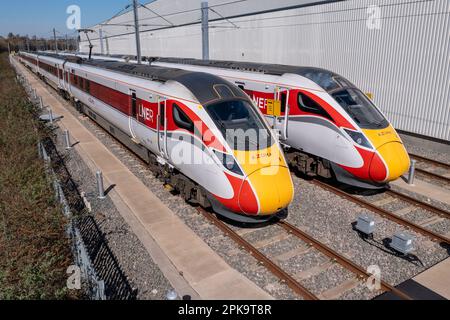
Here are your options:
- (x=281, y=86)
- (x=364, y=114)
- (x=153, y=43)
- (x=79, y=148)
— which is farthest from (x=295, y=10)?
(x=153, y=43)

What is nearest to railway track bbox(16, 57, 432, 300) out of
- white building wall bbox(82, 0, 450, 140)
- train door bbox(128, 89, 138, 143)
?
train door bbox(128, 89, 138, 143)

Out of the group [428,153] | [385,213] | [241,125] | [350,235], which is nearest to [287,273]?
[350,235]

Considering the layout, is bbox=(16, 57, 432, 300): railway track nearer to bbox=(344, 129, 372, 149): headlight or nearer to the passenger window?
bbox=(344, 129, 372, 149): headlight

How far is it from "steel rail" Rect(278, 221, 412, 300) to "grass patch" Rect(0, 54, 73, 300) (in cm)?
497

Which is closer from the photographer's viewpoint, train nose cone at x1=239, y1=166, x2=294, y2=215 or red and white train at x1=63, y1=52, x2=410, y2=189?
train nose cone at x1=239, y1=166, x2=294, y2=215

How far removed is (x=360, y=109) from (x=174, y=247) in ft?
21.7

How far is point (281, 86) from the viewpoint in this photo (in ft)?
38.5

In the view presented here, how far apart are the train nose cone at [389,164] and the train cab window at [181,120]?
16.5ft

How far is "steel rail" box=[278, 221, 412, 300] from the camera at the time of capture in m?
6.66

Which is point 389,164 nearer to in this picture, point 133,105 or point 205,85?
point 205,85

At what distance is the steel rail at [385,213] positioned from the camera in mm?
8531

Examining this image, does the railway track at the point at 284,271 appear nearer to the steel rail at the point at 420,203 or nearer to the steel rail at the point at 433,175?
the steel rail at the point at 420,203

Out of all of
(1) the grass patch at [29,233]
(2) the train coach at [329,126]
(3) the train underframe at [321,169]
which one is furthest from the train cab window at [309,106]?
(1) the grass patch at [29,233]

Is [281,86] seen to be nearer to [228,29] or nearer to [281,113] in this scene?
[281,113]
